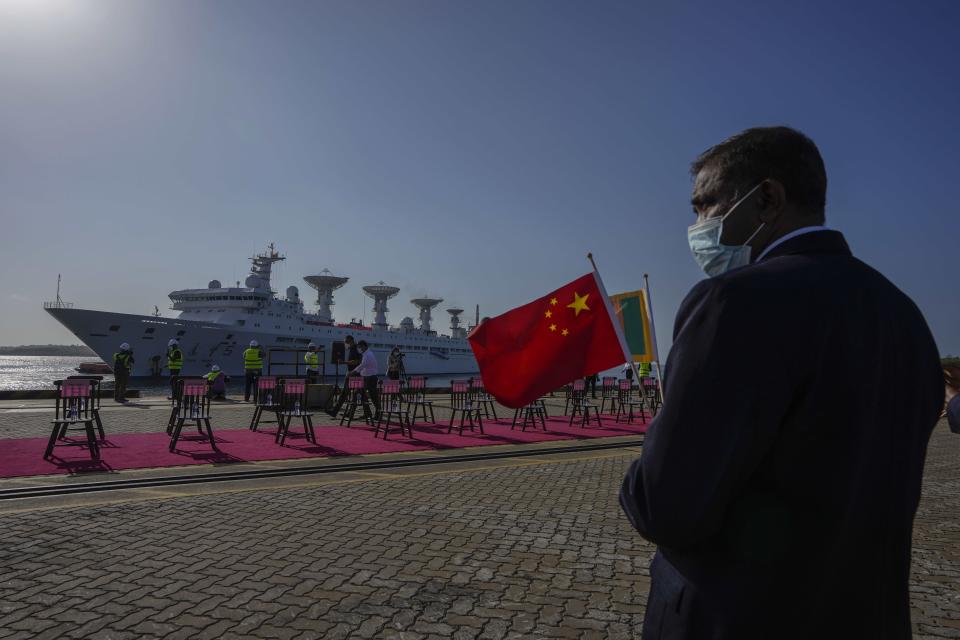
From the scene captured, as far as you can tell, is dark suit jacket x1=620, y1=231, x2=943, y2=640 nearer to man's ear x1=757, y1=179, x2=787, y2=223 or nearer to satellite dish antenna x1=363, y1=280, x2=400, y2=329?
man's ear x1=757, y1=179, x2=787, y2=223

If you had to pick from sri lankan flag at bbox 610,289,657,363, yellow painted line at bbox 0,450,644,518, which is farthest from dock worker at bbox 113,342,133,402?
sri lankan flag at bbox 610,289,657,363

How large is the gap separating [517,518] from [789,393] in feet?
15.3

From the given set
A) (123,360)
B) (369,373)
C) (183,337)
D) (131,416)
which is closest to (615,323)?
(369,373)

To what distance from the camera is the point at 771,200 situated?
1.33 metres

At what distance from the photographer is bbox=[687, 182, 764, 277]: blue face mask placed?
1.41 m

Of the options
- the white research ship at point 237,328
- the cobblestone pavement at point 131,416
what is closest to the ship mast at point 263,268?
the white research ship at point 237,328

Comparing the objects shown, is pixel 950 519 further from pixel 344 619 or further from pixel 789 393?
pixel 789 393

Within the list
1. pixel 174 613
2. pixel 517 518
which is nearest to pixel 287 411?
pixel 517 518

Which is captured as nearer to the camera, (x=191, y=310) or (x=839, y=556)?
(x=839, y=556)

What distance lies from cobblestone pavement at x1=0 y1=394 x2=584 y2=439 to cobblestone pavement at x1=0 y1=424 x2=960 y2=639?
6.30m

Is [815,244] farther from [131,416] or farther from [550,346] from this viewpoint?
[131,416]

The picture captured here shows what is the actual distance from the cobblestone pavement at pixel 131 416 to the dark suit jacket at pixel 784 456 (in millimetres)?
11414

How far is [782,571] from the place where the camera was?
40.0 inches

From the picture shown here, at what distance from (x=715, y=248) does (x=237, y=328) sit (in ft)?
142
